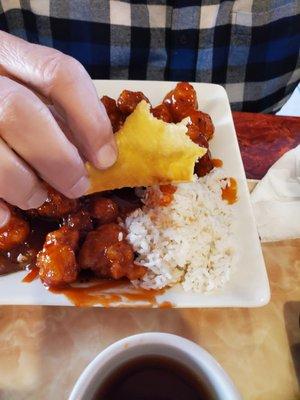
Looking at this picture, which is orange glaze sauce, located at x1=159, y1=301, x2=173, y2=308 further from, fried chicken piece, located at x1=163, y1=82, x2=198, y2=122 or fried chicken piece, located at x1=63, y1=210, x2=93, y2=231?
fried chicken piece, located at x1=163, y1=82, x2=198, y2=122

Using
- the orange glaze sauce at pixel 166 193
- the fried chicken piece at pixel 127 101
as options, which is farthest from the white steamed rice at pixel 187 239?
the fried chicken piece at pixel 127 101

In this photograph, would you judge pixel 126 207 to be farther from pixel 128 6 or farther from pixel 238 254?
pixel 128 6

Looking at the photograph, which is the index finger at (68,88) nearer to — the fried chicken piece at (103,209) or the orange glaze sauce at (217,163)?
the fried chicken piece at (103,209)

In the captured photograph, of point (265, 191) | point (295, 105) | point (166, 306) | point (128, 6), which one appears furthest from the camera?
point (295, 105)

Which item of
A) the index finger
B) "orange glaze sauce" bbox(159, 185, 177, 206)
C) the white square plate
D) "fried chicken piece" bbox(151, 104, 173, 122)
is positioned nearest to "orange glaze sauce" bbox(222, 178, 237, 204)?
the white square plate

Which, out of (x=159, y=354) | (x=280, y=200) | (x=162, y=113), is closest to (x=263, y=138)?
(x=280, y=200)

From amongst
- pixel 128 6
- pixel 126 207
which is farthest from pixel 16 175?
pixel 128 6
